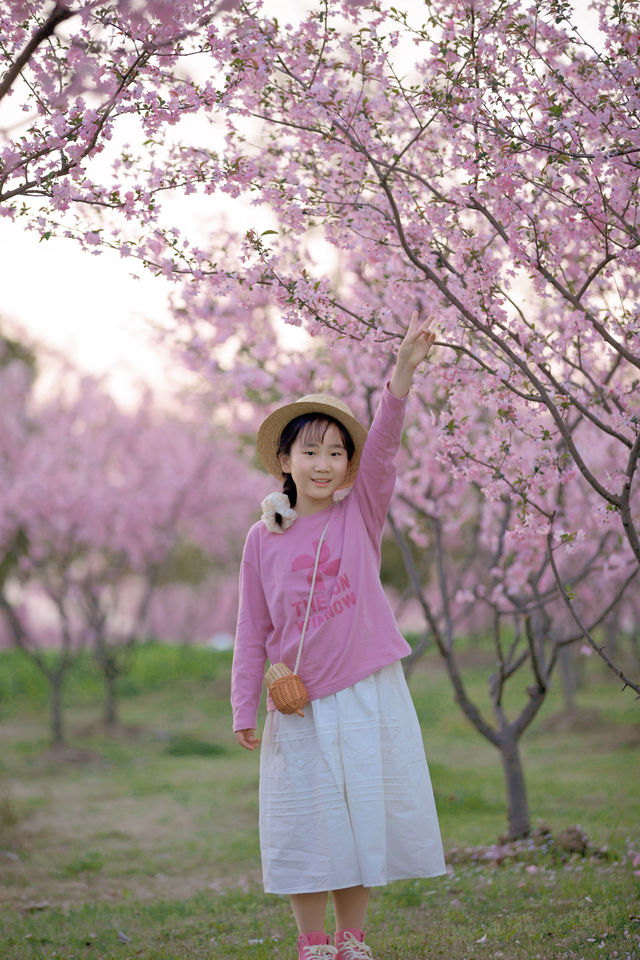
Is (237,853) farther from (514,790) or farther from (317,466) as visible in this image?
(317,466)

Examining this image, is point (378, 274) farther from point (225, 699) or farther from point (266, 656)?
point (225, 699)

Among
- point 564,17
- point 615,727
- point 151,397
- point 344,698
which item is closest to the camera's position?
point 344,698

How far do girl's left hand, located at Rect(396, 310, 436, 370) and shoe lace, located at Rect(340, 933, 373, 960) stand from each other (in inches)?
63.6

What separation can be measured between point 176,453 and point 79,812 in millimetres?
8245

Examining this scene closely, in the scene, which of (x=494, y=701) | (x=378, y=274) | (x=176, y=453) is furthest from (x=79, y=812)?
(x=176, y=453)

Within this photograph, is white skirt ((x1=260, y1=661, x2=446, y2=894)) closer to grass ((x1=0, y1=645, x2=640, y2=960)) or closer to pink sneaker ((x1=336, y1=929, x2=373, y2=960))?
pink sneaker ((x1=336, y1=929, x2=373, y2=960))

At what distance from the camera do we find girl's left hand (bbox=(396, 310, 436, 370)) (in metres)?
2.86

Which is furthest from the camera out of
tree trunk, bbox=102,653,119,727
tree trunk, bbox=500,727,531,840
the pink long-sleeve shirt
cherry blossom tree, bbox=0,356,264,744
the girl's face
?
cherry blossom tree, bbox=0,356,264,744

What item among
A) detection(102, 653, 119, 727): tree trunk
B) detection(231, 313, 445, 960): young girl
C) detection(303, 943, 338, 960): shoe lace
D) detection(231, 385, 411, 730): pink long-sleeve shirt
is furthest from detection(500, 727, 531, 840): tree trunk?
detection(102, 653, 119, 727): tree trunk

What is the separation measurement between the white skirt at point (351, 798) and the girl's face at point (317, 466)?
1.85 ft

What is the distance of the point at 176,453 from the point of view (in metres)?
15.1

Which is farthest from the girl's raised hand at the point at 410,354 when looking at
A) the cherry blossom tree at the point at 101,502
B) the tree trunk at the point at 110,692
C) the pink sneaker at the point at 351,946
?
the tree trunk at the point at 110,692

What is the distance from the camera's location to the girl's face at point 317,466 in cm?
300

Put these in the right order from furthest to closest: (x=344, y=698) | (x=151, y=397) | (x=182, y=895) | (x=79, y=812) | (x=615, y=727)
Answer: (x=151, y=397)
(x=615, y=727)
(x=79, y=812)
(x=182, y=895)
(x=344, y=698)
